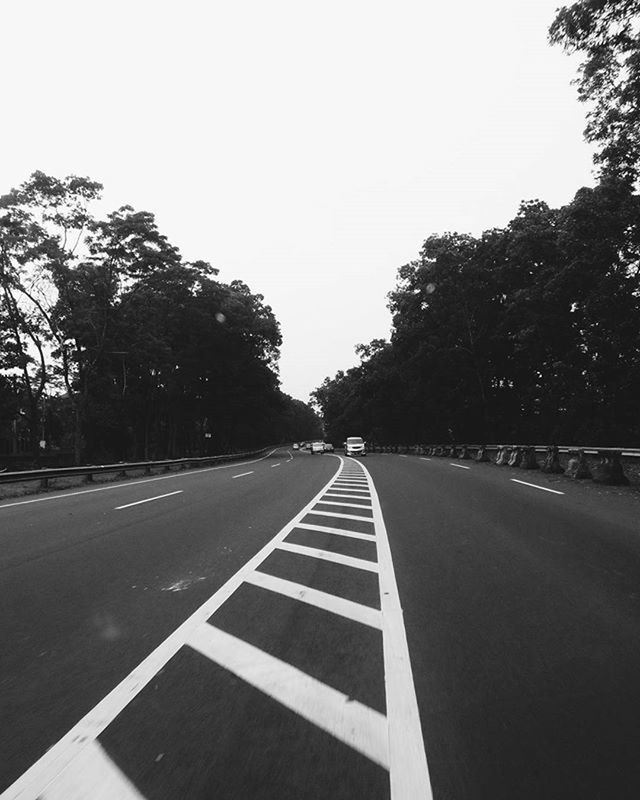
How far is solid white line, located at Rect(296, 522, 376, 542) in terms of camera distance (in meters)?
7.09

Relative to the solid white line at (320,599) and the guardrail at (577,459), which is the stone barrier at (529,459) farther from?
the solid white line at (320,599)

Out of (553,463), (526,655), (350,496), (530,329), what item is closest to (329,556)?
(526,655)

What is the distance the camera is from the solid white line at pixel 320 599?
13.1 feet

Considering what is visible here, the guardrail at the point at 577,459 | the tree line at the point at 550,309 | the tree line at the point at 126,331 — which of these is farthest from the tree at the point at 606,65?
the tree line at the point at 126,331

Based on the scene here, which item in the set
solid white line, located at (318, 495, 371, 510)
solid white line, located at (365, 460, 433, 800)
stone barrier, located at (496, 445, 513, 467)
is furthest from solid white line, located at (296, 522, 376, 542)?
stone barrier, located at (496, 445, 513, 467)

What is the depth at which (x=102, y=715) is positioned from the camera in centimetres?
258

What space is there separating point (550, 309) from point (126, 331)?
24.8 m

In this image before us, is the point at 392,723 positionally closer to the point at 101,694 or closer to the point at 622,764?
the point at 622,764

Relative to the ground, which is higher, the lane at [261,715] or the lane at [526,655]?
the lane at [261,715]

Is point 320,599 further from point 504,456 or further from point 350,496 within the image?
point 504,456

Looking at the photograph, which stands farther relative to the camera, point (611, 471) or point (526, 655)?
point (611, 471)

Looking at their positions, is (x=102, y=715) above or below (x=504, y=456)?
below

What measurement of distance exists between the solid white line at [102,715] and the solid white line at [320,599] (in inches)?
20.1

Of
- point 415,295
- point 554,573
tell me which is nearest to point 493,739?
point 554,573
